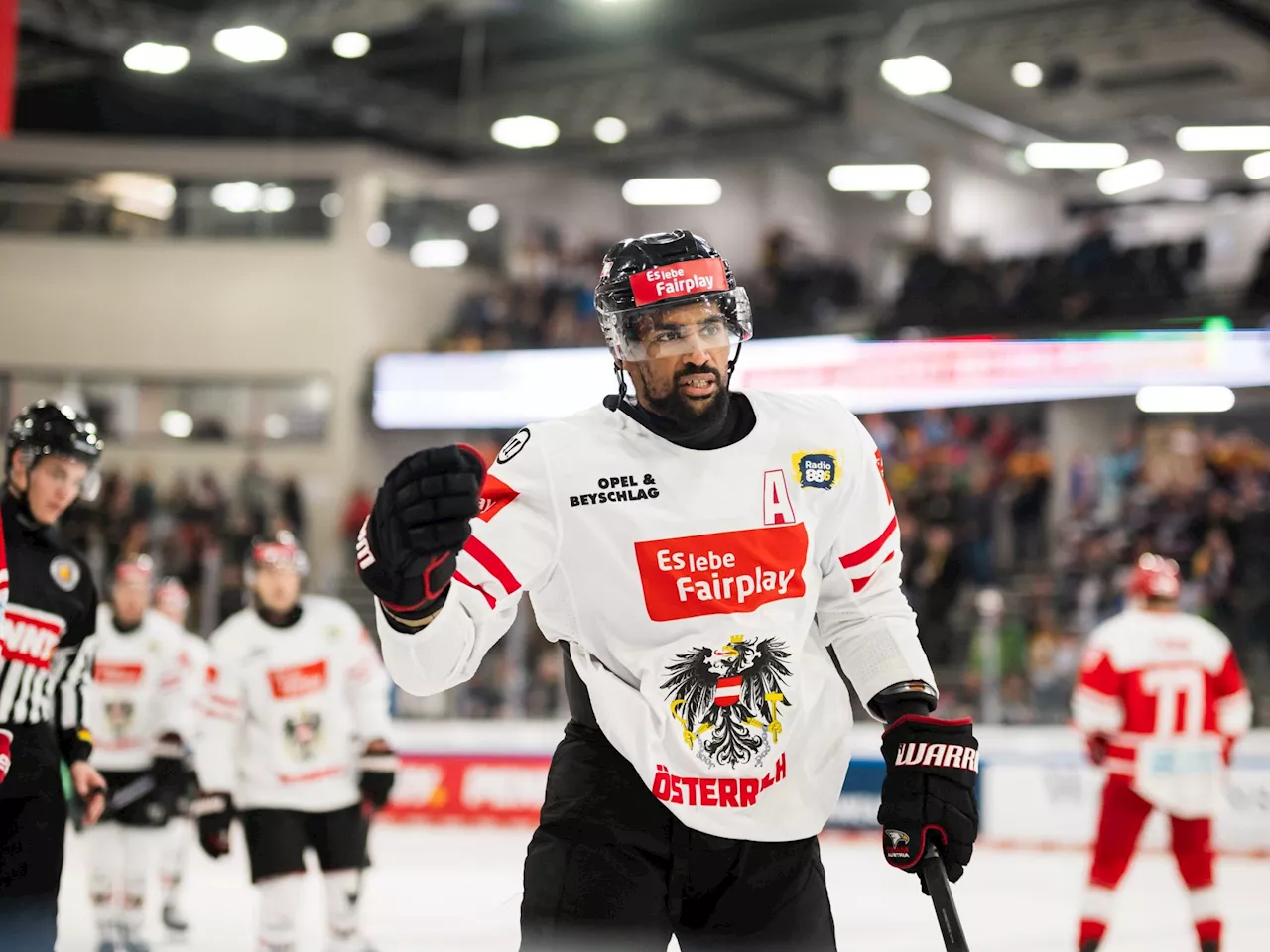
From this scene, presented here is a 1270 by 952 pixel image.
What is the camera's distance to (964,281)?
48.4 ft

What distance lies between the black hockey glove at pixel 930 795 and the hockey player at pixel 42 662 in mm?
2214

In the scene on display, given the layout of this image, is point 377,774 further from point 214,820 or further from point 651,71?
point 651,71

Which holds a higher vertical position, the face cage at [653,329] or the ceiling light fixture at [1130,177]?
the ceiling light fixture at [1130,177]

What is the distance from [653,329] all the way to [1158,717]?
15.1 ft

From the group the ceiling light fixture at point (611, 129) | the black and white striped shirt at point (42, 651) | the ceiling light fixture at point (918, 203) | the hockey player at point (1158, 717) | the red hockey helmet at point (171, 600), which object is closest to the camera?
the black and white striped shirt at point (42, 651)

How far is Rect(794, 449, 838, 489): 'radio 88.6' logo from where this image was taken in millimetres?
2660

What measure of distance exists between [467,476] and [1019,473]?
11491mm

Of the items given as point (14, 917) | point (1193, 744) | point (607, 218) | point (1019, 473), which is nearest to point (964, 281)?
point (1019, 473)

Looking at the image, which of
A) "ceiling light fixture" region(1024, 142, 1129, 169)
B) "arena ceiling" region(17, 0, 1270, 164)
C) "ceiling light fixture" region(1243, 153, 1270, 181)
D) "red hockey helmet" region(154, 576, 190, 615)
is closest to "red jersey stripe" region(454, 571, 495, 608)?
"red hockey helmet" region(154, 576, 190, 615)

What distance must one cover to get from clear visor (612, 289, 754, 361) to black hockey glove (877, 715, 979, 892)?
76cm

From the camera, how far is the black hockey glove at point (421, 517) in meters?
2.16

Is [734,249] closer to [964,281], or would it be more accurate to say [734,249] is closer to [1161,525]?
[964,281]

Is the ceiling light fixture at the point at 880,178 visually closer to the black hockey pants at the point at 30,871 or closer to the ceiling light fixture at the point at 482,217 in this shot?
the ceiling light fixture at the point at 482,217

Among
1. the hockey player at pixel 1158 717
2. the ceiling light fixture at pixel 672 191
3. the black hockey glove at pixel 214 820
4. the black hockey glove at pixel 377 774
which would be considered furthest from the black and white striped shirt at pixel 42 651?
the ceiling light fixture at pixel 672 191
